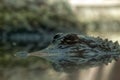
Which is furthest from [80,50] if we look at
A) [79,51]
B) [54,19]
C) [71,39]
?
[54,19]

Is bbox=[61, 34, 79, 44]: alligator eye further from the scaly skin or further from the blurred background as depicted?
the blurred background

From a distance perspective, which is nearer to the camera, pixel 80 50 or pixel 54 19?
pixel 80 50

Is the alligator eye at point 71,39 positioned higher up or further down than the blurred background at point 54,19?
higher up

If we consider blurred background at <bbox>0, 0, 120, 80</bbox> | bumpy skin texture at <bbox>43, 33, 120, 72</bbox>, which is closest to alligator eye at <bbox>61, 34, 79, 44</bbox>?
bumpy skin texture at <bbox>43, 33, 120, 72</bbox>

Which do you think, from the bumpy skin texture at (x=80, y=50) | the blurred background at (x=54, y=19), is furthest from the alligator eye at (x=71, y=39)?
the blurred background at (x=54, y=19)

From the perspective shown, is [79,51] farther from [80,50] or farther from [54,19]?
[54,19]

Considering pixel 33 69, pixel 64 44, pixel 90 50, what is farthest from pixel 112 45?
pixel 33 69

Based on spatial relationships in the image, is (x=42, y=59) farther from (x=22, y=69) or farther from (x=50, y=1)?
(x=50, y=1)

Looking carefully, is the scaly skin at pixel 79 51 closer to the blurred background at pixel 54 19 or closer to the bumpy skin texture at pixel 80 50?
the bumpy skin texture at pixel 80 50
